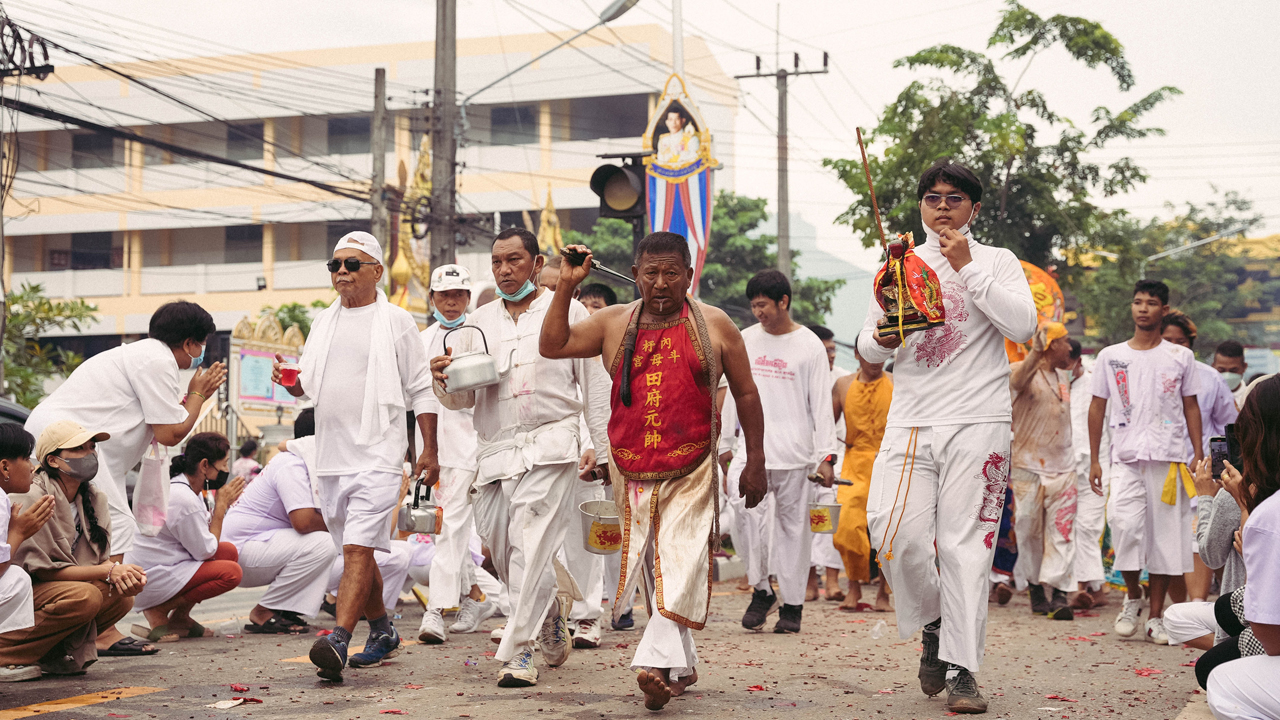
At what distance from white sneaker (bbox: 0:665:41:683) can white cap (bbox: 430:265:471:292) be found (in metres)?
3.52

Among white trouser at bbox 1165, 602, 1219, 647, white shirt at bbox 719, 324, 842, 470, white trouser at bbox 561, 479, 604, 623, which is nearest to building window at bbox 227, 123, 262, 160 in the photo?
white shirt at bbox 719, 324, 842, 470

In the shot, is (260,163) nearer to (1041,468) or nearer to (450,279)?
(450,279)

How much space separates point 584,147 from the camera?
1885 inches

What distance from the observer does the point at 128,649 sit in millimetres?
7207

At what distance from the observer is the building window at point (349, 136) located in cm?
4850

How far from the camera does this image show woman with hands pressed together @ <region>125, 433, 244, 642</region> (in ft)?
26.0

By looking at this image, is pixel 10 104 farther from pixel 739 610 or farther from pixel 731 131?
pixel 731 131

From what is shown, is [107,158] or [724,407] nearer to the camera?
[724,407]

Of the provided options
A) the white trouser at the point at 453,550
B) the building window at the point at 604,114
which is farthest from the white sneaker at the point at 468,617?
the building window at the point at 604,114

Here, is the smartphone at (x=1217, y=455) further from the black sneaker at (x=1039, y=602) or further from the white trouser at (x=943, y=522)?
the black sneaker at (x=1039, y=602)

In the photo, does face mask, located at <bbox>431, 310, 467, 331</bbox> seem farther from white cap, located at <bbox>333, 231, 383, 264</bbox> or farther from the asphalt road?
the asphalt road

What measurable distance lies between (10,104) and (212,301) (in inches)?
1313

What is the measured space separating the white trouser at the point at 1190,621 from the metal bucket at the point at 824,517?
3.26 metres

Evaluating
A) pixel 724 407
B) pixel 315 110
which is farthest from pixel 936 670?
pixel 315 110
